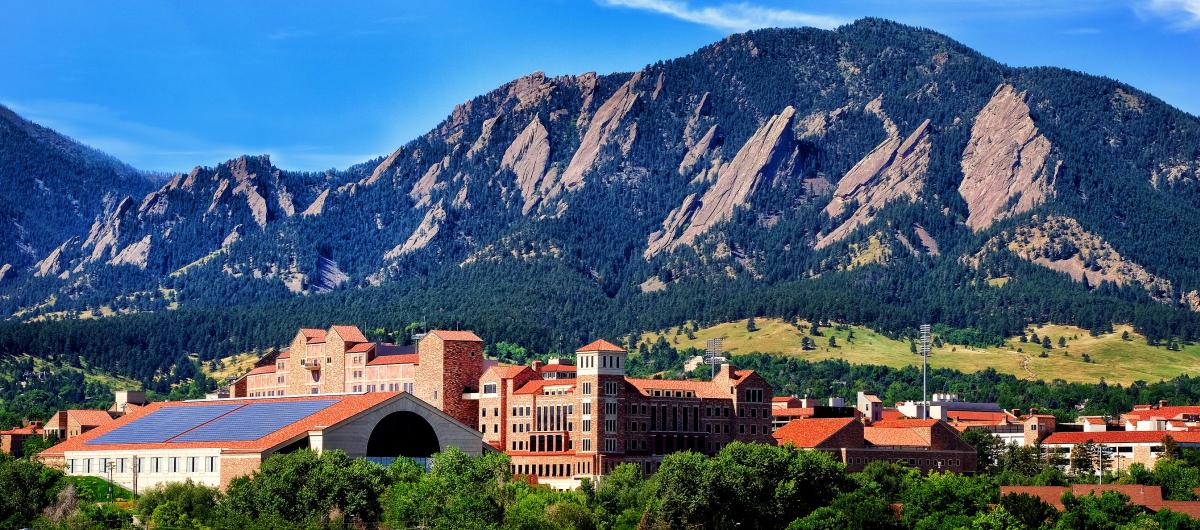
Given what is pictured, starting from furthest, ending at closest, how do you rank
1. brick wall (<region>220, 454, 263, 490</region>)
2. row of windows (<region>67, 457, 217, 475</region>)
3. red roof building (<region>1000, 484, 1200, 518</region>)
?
row of windows (<region>67, 457, 217, 475</region>)
red roof building (<region>1000, 484, 1200, 518</region>)
brick wall (<region>220, 454, 263, 490</region>)

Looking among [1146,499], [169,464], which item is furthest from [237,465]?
[1146,499]

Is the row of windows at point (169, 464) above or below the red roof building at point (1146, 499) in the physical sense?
above

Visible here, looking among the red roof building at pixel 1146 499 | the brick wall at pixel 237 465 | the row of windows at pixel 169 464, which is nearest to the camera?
the brick wall at pixel 237 465

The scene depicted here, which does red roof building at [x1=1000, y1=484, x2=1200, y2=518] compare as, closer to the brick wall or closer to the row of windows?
the brick wall

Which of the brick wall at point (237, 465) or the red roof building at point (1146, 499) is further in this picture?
the red roof building at point (1146, 499)

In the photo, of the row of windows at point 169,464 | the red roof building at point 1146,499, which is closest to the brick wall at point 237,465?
the row of windows at point 169,464

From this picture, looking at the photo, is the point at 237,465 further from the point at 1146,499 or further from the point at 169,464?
the point at 1146,499

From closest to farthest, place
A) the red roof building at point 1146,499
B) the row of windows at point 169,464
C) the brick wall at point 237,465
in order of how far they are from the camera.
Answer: the brick wall at point 237,465
the red roof building at point 1146,499
the row of windows at point 169,464

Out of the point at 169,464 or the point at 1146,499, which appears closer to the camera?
the point at 1146,499

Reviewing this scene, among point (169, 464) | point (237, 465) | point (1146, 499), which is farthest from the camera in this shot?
point (169, 464)

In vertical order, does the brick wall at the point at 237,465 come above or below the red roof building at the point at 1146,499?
above

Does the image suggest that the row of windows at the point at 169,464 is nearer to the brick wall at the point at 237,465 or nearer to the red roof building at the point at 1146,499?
the brick wall at the point at 237,465

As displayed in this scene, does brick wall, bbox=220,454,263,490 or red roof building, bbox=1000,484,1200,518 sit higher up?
brick wall, bbox=220,454,263,490

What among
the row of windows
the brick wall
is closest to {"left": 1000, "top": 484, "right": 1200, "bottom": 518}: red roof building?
A: the brick wall
